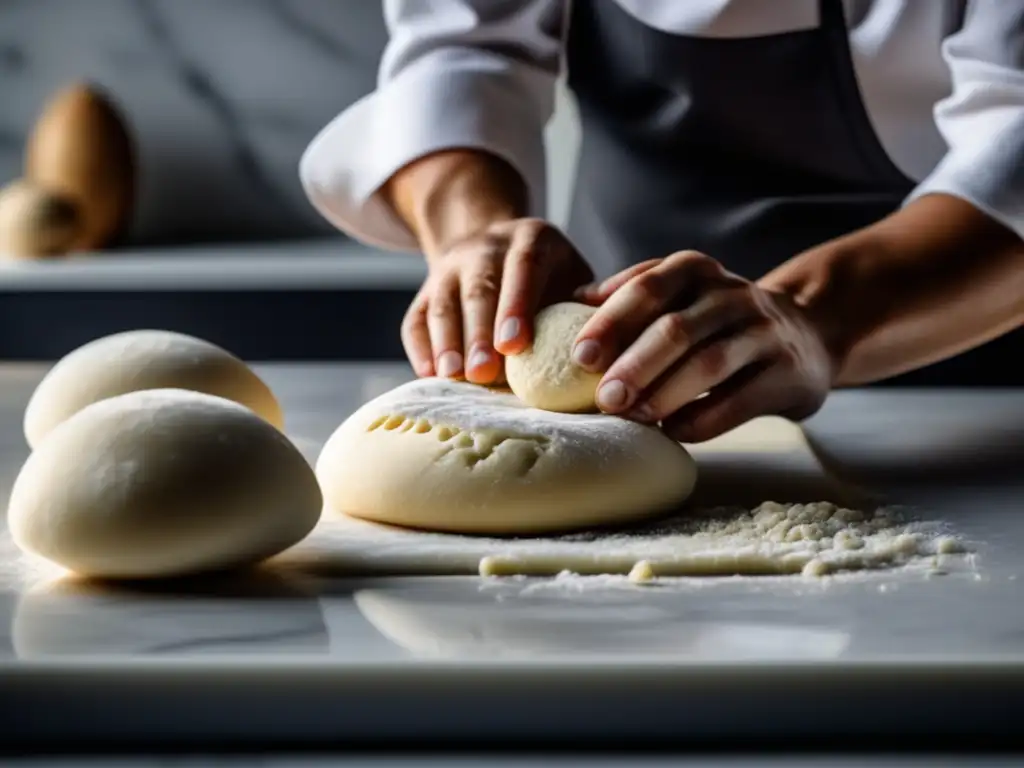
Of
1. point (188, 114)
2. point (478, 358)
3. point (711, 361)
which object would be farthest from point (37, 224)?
point (711, 361)

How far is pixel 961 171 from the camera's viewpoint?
1.13 m

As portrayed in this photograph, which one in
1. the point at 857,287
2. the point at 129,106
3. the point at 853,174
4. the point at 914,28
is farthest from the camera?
the point at 129,106

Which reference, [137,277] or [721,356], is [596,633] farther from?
[137,277]

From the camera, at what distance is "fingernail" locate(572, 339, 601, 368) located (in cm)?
86

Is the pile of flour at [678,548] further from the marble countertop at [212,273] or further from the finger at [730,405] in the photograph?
the marble countertop at [212,273]

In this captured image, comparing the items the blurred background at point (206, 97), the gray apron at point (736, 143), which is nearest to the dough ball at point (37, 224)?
the blurred background at point (206, 97)

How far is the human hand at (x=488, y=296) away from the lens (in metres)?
0.94

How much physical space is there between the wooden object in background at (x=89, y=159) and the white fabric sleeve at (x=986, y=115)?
57.2 inches

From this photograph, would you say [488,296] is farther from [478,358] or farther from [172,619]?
[172,619]

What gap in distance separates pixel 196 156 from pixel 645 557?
2009 millimetres

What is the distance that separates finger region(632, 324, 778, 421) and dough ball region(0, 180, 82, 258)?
4.80 feet

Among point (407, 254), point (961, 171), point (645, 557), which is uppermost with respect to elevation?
point (961, 171)

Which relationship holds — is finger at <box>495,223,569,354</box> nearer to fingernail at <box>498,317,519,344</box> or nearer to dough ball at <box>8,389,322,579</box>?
fingernail at <box>498,317,519,344</box>

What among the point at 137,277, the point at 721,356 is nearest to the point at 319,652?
the point at 721,356
